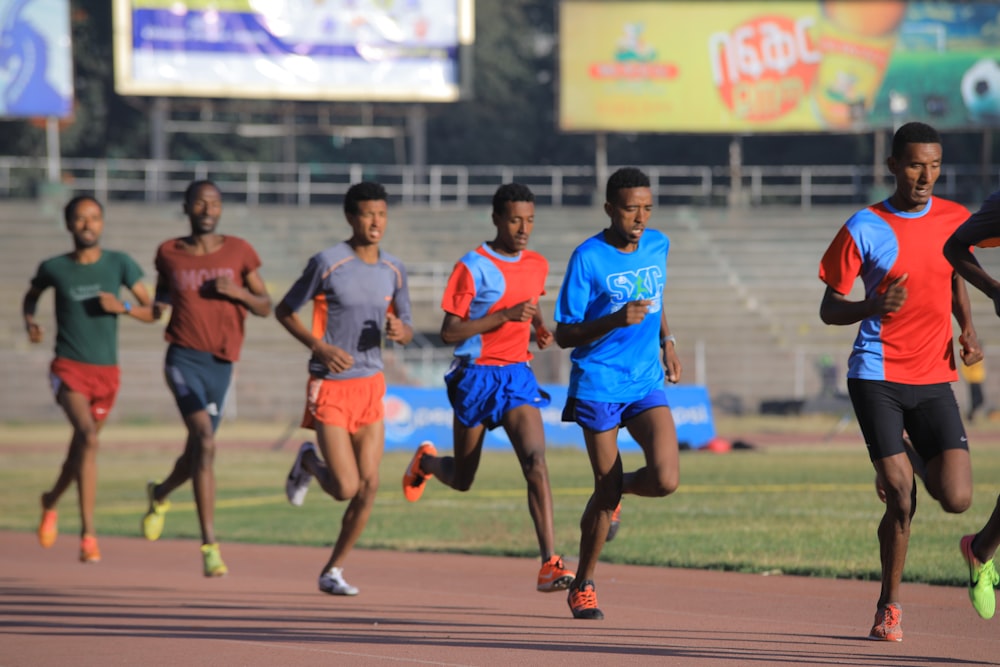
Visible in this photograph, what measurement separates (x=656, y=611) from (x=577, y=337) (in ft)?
6.37

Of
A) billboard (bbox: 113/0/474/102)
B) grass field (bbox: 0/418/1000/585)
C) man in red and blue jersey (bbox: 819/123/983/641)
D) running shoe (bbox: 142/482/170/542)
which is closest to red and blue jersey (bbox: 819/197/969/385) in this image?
man in red and blue jersey (bbox: 819/123/983/641)

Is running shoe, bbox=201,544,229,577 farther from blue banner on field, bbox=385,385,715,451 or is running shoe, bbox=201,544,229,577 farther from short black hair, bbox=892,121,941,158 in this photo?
blue banner on field, bbox=385,385,715,451

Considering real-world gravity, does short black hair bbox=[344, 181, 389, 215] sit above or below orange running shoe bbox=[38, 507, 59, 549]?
above

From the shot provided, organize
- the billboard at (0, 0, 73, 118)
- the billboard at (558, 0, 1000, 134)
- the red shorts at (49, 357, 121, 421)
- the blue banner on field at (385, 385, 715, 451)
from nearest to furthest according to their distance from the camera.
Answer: the red shorts at (49, 357, 121, 421) → the blue banner on field at (385, 385, 715, 451) → the billboard at (0, 0, 73, 118) → the billboard at (558, 0, 1000, 134)

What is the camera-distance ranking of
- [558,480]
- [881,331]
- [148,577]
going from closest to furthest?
[881,331] → [148,577] → [558,480]

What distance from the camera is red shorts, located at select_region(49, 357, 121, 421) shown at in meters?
11.4

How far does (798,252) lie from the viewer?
41.5m

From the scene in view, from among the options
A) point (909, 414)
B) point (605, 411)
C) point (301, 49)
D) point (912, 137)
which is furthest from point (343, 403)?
point (301, 49)

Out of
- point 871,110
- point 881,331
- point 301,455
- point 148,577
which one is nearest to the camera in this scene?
point 881,331

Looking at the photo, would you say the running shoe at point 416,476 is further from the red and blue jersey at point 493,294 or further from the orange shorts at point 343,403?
the red and blue jersey at point 493,294

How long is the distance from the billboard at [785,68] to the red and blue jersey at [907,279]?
37.6 metres

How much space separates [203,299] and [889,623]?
211 inches

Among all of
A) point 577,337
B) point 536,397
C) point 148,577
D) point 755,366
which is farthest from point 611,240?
point 755,366

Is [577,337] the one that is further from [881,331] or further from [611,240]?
[881,331]
